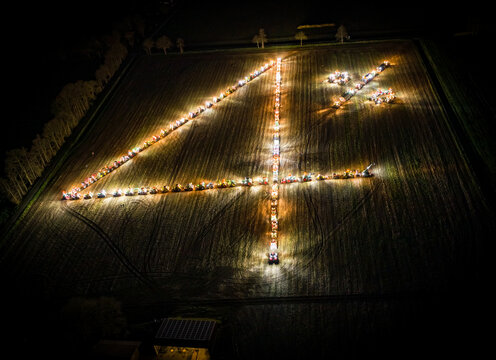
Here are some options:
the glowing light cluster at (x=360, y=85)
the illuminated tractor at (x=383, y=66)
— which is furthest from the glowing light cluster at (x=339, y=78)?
the illuminated tractor at (x=383, y=66)

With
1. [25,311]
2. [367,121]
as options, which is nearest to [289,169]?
[367,121]

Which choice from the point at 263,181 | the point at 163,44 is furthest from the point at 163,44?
the point at 263,181

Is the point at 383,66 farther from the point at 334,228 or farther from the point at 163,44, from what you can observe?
the point at 163,44

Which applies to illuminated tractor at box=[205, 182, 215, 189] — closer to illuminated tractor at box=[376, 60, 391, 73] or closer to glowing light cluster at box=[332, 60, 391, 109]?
glowing light cluster at box=[332, 60, 391, 109]

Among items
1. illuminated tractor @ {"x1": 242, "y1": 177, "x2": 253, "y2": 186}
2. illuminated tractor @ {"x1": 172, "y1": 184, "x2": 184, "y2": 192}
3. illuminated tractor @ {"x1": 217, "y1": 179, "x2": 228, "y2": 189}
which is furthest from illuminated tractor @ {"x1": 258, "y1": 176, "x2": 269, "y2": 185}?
illuminated tractor @ {"x1": 172, "y1": 184, "x2": 184, "y2": 192}

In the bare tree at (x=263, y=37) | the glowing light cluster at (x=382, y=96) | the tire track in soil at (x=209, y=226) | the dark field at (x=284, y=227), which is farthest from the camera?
the bare tree at (x=263, y=37)

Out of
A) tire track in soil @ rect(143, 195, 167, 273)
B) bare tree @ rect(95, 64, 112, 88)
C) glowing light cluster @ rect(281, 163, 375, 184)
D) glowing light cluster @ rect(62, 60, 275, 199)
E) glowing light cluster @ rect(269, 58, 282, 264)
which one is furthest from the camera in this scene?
bare tree @ rect(95, 64, 112, 88)

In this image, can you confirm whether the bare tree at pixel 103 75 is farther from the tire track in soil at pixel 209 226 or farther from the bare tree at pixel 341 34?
the bare tree at pixel 341 34
